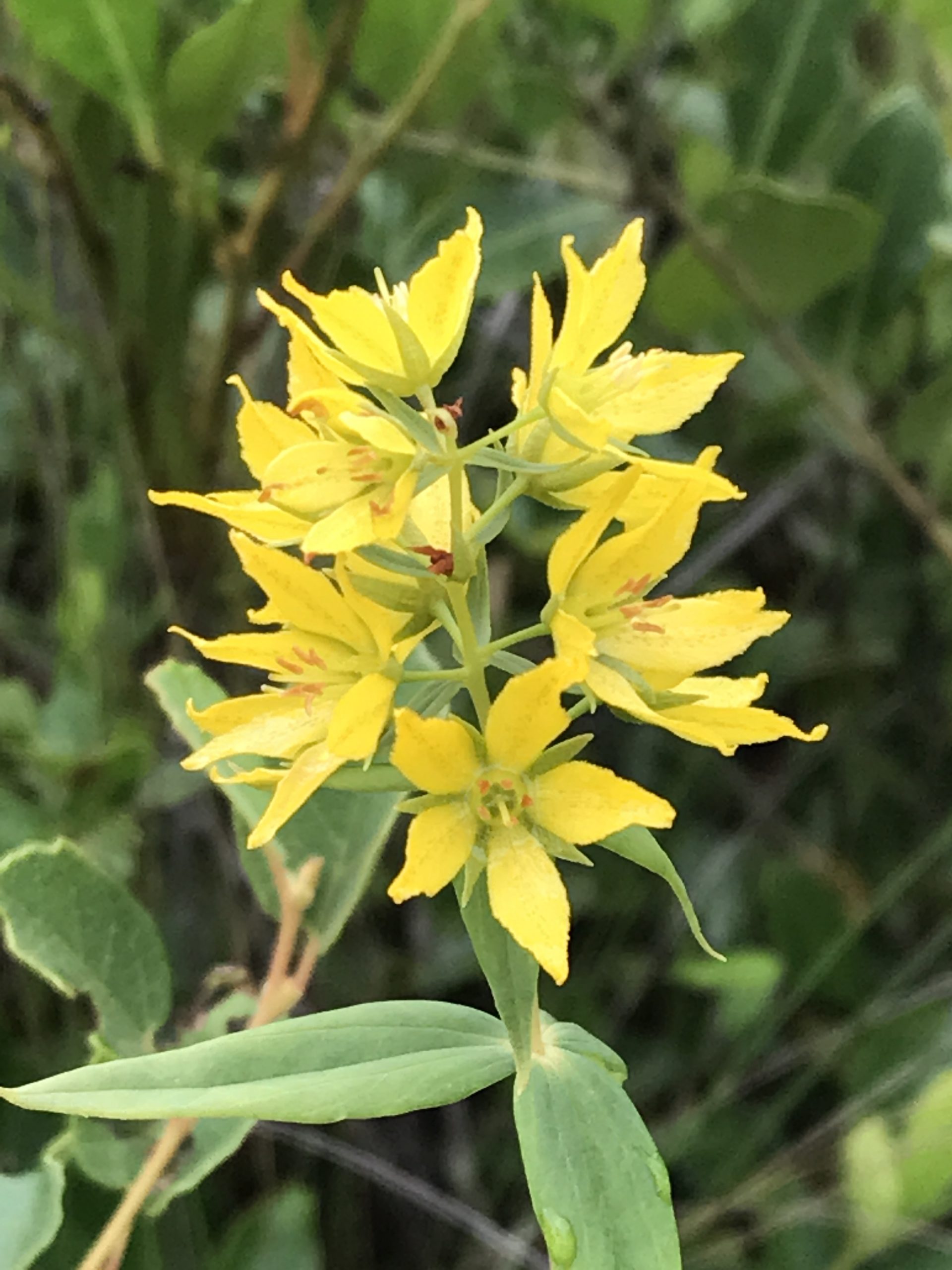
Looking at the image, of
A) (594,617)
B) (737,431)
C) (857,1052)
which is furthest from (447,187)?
(857,1052)

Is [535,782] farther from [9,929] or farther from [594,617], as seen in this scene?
[9,929]

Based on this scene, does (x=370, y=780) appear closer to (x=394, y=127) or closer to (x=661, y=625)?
(x=661, y=625)

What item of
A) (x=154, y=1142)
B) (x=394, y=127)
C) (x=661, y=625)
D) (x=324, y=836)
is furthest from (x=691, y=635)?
(x=394, y=127)

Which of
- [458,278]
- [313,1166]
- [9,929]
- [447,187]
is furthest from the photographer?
[313,1166]

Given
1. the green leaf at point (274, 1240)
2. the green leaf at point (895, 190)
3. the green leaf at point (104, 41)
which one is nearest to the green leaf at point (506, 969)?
the green leaf at point (274, 1240)

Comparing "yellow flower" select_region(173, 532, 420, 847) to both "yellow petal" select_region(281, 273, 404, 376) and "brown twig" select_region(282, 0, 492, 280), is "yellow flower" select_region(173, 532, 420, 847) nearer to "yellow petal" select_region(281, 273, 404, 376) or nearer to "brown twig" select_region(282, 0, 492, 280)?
"yellow petal" select_region(281, 273, 404, 376)

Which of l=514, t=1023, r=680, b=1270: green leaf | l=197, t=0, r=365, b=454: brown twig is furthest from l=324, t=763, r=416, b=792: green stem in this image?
l=197, t=0, r=365, b=454: brown twig
